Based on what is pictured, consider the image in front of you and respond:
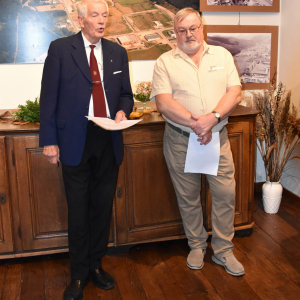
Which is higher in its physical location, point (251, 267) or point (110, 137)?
point (110, 137)

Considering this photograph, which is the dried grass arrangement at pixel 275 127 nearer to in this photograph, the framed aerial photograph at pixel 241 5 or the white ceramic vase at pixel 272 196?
the white ceramic vase at pixel 272 196

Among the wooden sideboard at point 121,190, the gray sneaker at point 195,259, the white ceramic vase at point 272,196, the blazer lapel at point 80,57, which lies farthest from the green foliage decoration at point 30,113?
the white ceramic vase at point 272,196

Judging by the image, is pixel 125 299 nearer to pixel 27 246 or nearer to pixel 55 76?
pixel 27 246

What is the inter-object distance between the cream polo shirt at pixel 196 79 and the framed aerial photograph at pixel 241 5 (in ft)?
3.88

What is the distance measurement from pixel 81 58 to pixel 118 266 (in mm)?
1496

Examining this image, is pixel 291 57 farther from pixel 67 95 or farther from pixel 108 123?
pixel 67 95

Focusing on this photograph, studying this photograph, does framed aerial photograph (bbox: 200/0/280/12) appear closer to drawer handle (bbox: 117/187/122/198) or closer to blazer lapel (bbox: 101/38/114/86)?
blazer lapel (bbox: 101/38/114/86)

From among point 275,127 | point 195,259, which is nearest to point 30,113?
point 195,259

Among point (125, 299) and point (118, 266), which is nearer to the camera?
point (125, 299)

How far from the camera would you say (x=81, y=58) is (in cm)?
223

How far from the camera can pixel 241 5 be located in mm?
3629

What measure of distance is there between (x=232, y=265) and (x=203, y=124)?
1010 mm

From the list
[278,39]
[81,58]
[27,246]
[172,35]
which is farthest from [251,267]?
[278,39]

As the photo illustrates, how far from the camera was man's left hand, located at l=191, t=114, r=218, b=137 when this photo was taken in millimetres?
2371
